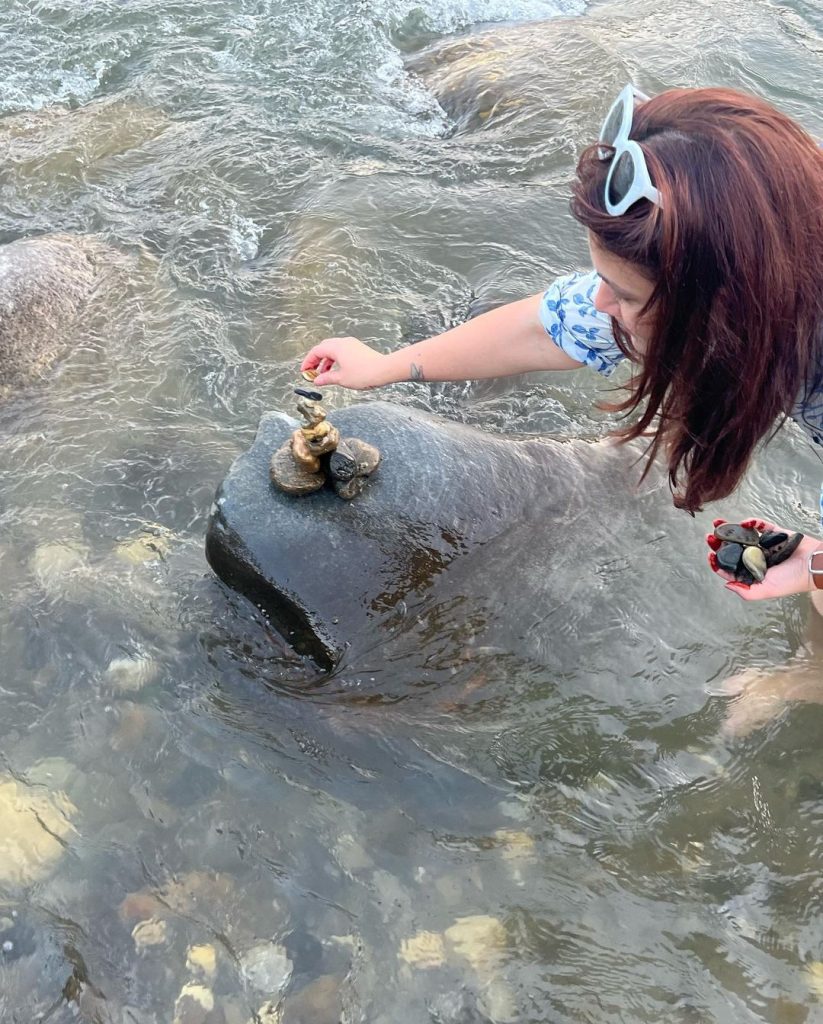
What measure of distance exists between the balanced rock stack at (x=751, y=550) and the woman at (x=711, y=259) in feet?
1.13

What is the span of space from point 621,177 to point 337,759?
7.20 ft

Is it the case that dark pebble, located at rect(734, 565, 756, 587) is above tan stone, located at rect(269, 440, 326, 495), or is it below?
below

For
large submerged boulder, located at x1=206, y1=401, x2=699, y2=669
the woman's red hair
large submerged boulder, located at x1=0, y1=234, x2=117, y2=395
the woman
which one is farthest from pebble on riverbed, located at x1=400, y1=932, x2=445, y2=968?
large submerged boulder, located at x1=0, y1=234, x2=117, y2=395

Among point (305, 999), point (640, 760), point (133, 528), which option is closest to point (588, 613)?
point (640, 760)

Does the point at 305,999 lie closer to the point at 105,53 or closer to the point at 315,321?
the point at 315,321

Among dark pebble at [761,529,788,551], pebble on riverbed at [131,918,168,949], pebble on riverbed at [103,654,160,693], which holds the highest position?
dark pebble at [761,529,788,551]

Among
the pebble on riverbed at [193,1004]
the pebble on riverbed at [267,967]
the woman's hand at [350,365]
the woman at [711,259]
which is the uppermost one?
the woman at [711,259]

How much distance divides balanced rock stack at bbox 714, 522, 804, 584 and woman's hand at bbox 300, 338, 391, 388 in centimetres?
137

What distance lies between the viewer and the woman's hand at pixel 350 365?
126 inches

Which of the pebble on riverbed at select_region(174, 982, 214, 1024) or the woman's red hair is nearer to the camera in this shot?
the woman's red hair

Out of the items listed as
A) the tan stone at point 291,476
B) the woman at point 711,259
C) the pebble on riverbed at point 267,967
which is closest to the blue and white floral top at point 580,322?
the woman at point 711,259

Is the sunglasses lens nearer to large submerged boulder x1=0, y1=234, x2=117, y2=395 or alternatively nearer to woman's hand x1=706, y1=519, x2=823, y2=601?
woman's hand x1=706, y1=519, x2=823, y2=601

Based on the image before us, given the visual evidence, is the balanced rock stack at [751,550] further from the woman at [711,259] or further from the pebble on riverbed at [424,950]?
the pebble on riverbed at [424,950]

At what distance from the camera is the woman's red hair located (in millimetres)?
2018
